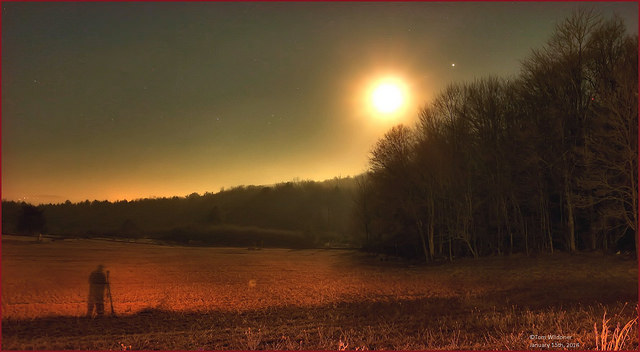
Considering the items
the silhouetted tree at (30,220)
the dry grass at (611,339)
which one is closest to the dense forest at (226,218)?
the silhouetted tree at (30,220)

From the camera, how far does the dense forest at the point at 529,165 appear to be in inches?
1294

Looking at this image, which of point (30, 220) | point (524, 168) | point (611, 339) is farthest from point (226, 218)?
point (611, 339)

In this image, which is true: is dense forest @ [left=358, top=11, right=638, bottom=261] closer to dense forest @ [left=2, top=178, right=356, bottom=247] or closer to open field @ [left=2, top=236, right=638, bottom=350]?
open field @ [left=2, top=236, right=638, bottom=350]

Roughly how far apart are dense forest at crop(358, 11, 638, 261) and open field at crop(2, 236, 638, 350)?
21.2ft

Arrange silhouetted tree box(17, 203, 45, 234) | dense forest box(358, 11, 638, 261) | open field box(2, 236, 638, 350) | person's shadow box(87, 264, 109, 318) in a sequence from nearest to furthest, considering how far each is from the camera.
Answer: open field box(2, 236, 638, 350) < person's shadow box(87, 264, 109, 318) < dense forest box(358, 11, 638, 261) < silhouetted tree box(17, 203, 45, 234)

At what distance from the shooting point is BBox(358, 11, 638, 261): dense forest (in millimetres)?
32875

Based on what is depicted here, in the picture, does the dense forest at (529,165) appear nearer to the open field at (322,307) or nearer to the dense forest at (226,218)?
the open field at (322,307)

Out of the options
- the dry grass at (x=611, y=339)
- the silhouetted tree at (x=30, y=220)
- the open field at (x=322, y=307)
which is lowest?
the open field at (x=322, y=307)

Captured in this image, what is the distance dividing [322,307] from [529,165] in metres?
30.4

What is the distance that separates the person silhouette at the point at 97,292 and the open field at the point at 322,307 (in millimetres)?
633

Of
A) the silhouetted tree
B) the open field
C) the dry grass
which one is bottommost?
the open field

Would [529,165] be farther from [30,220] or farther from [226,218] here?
[226,218]

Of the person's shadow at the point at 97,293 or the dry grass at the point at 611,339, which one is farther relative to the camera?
the person's shadow at the point at 97,293

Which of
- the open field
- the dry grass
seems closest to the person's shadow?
the open field
